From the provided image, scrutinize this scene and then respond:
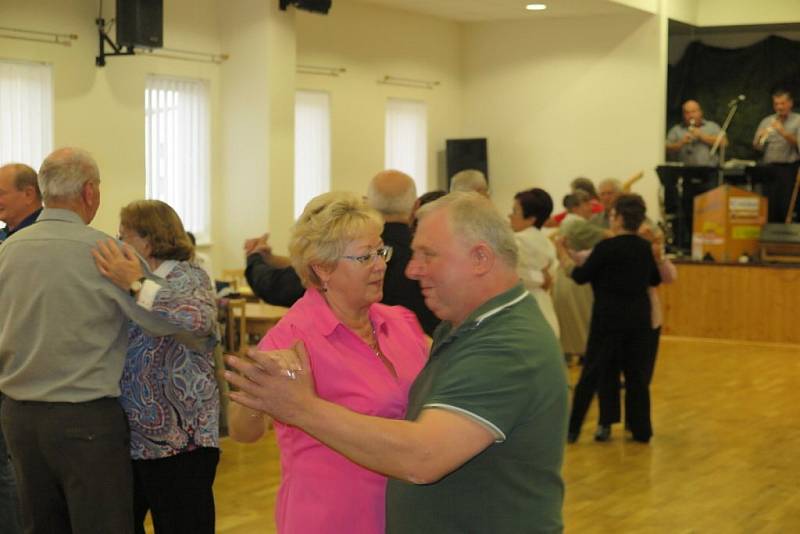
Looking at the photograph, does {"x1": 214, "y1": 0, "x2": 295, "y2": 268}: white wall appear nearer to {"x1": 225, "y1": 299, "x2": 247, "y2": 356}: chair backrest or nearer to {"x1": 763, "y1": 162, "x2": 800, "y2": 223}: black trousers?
{"x1": 225, "y1": 299, "x2": 247, "y2": 356}: chair backrest

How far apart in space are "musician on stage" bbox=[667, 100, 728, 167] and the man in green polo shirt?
454 inches

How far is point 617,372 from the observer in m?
7.08

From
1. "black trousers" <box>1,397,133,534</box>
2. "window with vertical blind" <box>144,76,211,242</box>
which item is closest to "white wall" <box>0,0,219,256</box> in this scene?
"window with vertical blind" <box>144,76,211,242</box>

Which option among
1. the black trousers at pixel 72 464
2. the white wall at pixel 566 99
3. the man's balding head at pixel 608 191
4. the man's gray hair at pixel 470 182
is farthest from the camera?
the white wall at pixel 566 99

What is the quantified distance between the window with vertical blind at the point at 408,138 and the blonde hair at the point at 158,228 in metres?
9.60

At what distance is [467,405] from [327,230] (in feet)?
2.94

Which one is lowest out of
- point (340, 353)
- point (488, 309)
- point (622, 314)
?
point (622, 314)

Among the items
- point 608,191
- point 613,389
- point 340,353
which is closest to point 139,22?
point 608,191

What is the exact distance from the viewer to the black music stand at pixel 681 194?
41.6ft

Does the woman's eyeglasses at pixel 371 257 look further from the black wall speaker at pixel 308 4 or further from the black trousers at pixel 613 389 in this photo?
the black wall speaker at pixel 308 4

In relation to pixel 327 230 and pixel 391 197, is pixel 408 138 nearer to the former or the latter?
pixel 391 197

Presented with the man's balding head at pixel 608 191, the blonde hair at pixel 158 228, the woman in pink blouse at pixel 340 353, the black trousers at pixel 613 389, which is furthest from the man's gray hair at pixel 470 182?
the woman in pink blouse at pixel 340 353

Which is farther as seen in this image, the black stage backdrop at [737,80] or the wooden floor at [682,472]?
the black stage backdrop at [737,80]

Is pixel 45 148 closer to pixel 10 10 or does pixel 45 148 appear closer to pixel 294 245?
pixel 10 10
